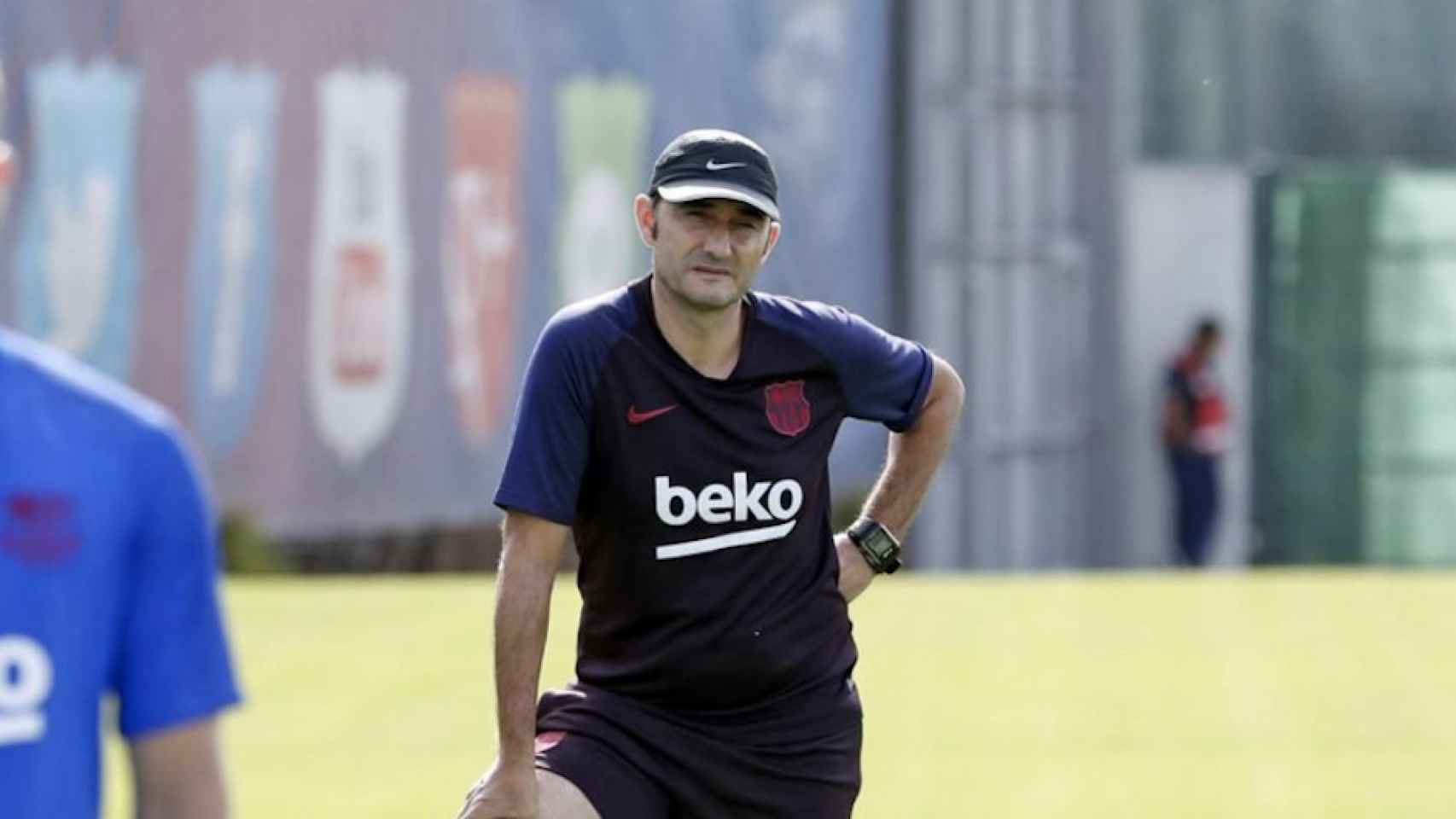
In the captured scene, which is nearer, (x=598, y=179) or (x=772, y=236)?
(x=772, y=236)

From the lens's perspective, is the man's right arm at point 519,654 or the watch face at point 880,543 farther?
the watch face at point 880,543

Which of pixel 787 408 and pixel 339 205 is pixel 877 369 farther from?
pixel 339 205

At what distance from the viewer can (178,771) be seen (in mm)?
2918

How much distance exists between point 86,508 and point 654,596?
2.49 metres

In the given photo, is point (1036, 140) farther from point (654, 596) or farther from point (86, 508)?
point (86, 508)

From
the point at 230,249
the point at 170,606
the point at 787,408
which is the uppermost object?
the point at 170,606

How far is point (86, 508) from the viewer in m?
2.82

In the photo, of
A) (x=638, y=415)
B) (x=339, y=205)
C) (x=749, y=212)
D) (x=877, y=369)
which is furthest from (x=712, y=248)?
(x=339, y=205)

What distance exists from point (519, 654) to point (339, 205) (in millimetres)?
12358

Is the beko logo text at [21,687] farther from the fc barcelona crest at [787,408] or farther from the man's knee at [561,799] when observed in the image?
the fc barcelona crest at [787,408]

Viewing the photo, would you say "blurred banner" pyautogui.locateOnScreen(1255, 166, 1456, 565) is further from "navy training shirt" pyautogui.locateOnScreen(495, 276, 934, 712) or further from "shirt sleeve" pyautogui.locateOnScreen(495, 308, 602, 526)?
"shirt sleeve" pyautogui.locateOnScreen(495, 308, 602, 526)

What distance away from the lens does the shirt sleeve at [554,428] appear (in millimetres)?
5098

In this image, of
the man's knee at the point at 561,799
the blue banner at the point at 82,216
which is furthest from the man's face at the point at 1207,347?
the man's knee at the point at 561,799

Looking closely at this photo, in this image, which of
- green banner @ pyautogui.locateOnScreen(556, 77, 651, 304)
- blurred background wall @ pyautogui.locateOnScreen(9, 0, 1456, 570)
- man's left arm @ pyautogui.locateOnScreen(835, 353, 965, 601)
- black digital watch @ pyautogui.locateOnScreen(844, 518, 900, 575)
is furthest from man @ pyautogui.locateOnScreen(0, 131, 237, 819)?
green banner @ pyautogui.locateOnScreen(556, 77, 651, 304)
